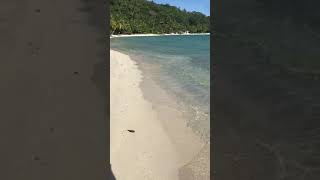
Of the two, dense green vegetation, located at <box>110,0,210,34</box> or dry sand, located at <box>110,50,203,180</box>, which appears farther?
dense green vegetation, located at <box>110,0,210,34</box>

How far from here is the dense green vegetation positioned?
77.7 meters

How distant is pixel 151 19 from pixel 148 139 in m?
93.0

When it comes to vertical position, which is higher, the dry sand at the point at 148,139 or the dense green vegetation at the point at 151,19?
the dense green vegetation at the point at 151,19

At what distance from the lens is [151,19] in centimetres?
9750

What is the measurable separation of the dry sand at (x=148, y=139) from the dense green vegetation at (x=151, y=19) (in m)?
58.2

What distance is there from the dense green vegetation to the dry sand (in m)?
58.2

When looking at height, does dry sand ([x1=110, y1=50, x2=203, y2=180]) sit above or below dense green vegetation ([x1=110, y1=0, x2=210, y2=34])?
below

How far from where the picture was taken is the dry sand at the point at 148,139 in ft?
15.0

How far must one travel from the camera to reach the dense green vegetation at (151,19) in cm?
7769

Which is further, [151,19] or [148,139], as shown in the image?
[151,19]

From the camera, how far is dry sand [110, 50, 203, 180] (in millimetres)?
4586

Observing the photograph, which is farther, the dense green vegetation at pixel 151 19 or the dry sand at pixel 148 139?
the dense green vegetation at pixel 151 19

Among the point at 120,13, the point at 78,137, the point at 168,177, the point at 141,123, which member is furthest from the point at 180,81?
the point at 120,13
